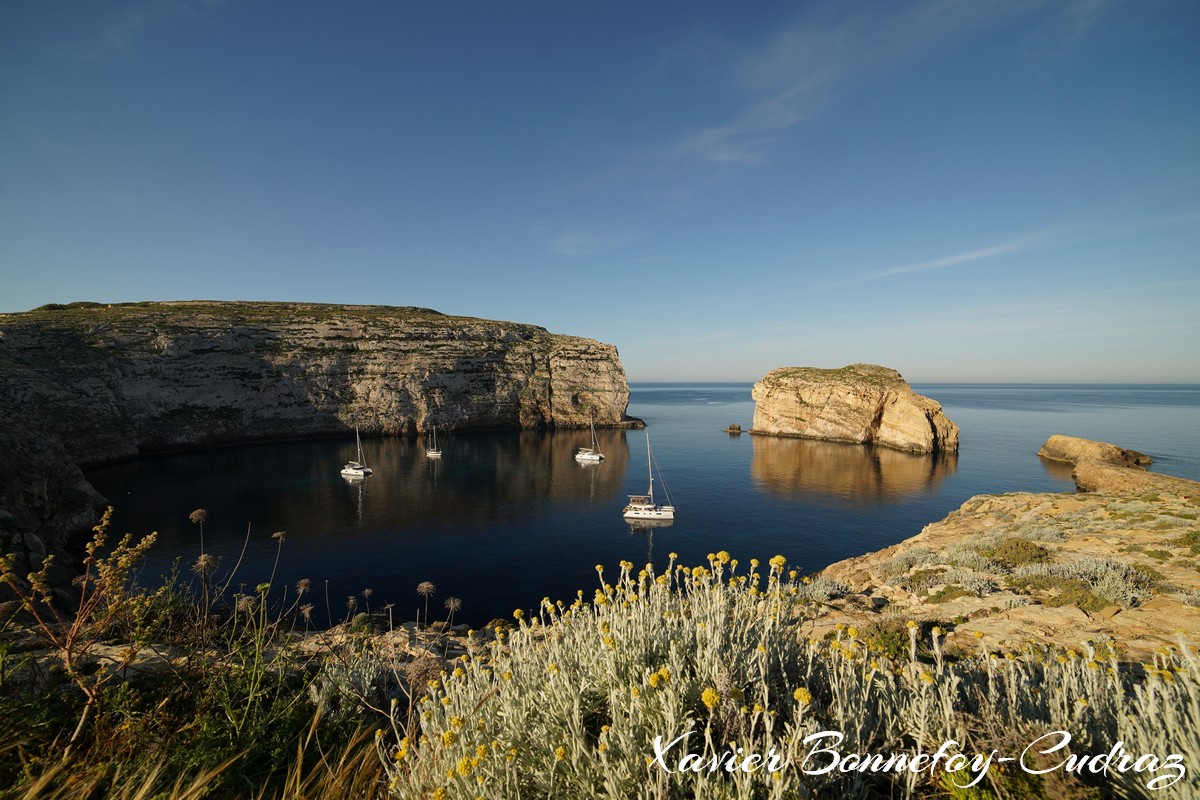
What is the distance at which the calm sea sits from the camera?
2733 cm

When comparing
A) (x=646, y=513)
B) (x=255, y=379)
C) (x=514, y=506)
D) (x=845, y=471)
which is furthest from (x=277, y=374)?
(x=845, y=471)

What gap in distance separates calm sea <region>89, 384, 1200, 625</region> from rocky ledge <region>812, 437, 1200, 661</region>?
1283cm

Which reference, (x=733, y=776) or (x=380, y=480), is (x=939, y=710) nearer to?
(x=733, y=776)

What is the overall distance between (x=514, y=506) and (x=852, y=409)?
221 ft

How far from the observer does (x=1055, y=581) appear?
11.1 metres

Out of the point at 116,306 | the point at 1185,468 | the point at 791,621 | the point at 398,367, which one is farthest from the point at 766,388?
the point at 116,306

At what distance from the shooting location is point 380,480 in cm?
5178

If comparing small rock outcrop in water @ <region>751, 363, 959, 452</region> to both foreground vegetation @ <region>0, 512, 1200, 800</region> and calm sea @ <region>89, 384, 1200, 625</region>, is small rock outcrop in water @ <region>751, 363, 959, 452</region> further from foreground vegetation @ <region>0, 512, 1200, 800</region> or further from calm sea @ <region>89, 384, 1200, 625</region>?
foreground vegetation @ <region>0, 512, 1200, 800</region>

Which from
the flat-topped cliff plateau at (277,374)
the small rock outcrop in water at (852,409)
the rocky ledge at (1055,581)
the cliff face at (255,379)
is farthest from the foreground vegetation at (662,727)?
the small rock outcrop in water at (852,409)

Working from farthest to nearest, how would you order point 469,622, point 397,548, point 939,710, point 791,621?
point 397,548
point 469,622
point 791,621
point 939,710

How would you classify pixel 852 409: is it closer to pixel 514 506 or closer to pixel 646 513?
pixel 646 513

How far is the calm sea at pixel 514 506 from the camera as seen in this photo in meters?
27.3

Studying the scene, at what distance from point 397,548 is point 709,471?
3954cm

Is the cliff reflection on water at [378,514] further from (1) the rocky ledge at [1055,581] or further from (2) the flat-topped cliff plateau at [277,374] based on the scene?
(1) the rocky ledge at [1055,581]
